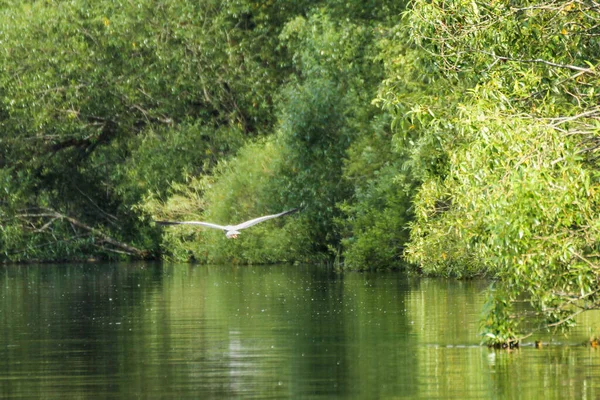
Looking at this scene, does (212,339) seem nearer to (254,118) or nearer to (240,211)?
(240,211)

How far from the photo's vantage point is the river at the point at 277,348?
14133 millimetres

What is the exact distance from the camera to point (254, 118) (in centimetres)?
5362

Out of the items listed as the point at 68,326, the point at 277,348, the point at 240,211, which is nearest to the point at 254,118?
the point at 240,211

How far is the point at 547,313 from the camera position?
1697cm

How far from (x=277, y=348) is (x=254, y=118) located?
35.7 meters

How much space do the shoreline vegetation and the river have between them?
1208 millimetres

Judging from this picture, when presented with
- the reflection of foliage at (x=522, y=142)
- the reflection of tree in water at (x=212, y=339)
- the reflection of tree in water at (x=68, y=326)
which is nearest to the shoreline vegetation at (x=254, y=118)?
the reflection of foliage at (x=522, y=142)

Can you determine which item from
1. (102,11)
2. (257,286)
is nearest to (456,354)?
(257,286)

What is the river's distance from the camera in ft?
46.4

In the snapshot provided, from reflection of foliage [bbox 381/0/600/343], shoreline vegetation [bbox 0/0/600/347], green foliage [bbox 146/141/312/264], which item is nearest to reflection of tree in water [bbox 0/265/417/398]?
reflection of foliage [bbox 381/0/600/343]

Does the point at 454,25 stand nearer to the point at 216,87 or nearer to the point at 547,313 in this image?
the point at 547,313

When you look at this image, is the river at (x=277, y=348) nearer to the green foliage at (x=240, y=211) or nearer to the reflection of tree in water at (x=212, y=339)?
the reflection of tree in water at (x=212, y=339)

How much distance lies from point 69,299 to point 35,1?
2757cm

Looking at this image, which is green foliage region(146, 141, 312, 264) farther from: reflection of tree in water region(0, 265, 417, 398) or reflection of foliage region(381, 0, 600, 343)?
reflection of foliage region(381, 0, 600, 343)
